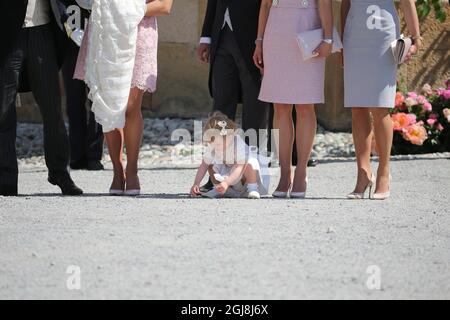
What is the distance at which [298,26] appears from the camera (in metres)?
8.17

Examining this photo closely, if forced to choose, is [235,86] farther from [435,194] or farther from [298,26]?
[435,194]

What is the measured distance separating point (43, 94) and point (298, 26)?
172cm

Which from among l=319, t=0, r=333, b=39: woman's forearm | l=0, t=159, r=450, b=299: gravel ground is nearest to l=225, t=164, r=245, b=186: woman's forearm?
l=0, t=159, r=450, b=299: gravel ground

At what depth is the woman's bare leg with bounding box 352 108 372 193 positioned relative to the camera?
834cm

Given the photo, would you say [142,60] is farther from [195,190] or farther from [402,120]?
[402,120]

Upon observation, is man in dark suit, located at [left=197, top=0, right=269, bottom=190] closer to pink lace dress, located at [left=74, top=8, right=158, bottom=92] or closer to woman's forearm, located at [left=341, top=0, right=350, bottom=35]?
pink lace dress, located at [left=74, top=8, right=158, bottom=92]

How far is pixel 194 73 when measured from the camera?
1317 centimetres

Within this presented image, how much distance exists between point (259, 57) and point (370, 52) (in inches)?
29.2

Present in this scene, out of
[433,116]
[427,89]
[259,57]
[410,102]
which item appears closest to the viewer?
[259,57]

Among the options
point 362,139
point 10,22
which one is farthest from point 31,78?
point 362,139

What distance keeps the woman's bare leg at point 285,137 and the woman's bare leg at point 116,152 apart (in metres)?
1.04

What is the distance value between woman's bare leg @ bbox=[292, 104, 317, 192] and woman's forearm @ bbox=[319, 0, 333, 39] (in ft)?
1.69

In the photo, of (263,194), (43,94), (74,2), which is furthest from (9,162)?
(263,194)

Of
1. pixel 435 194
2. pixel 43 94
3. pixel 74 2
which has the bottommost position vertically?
pixel 435 194
